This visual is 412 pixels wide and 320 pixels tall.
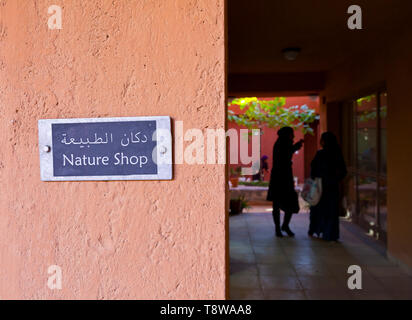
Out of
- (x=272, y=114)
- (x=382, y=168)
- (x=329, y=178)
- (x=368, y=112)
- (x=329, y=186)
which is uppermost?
(x=272, y=114)

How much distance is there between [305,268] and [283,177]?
1.53 metres

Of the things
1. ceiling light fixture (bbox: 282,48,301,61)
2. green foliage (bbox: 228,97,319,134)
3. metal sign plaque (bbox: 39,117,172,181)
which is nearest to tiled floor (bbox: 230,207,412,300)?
metal sign plaque (bbox: 39,117,172,181)

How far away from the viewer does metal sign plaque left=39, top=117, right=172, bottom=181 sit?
1317 mm

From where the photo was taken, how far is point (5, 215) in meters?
1.40

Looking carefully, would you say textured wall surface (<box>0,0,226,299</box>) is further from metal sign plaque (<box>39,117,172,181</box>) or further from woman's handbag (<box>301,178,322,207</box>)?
woman's handbag (<box>301,178,322,207</box>)

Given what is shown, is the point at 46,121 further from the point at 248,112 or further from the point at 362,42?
the point at 248,112

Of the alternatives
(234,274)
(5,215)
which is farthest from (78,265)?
(234,274)

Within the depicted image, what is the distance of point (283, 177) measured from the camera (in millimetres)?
5027

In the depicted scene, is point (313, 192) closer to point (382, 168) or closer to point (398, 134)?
point (382, 168)

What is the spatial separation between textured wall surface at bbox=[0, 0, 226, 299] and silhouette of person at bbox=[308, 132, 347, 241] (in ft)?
12.7

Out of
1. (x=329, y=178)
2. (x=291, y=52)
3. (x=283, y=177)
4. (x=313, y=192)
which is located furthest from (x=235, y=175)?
(x=291, y=52)

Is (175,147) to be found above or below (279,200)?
above

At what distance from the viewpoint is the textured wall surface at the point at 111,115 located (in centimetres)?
Answer: 132

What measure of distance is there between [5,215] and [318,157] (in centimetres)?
434
